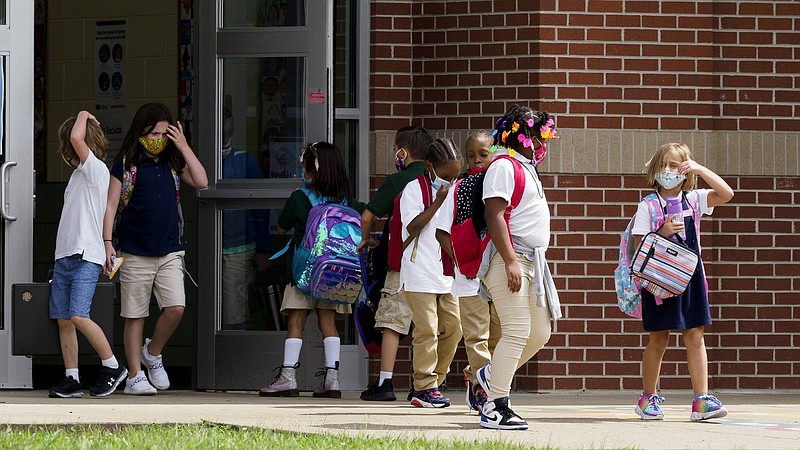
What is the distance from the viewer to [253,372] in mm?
9805

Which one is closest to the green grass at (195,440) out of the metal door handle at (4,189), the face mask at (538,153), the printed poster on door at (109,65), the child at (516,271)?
the child at (516,271)

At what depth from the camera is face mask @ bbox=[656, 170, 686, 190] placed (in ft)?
26.0

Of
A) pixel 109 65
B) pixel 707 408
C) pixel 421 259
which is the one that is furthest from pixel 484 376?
pixel 109 65

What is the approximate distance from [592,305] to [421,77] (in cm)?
194

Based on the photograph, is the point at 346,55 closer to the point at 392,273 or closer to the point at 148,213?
the point at 148,213

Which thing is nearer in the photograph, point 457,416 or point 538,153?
point 538,153

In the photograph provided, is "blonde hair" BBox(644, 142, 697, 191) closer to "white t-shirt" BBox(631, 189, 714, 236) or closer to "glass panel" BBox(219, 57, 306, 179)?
"white t-shirt" BBox(631, 189, 714, 236)

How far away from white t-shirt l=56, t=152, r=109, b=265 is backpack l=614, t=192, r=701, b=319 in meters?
3.23

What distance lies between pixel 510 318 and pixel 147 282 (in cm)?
313

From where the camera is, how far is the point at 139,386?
936 centimetres

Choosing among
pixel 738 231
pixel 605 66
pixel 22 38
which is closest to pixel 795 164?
pixel 738 231

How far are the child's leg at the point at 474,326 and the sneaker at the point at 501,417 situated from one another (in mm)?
1056

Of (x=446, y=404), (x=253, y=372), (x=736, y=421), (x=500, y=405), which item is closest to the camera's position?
(x=500, y=405)

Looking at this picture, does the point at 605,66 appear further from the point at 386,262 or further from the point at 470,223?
the point at 470,223
